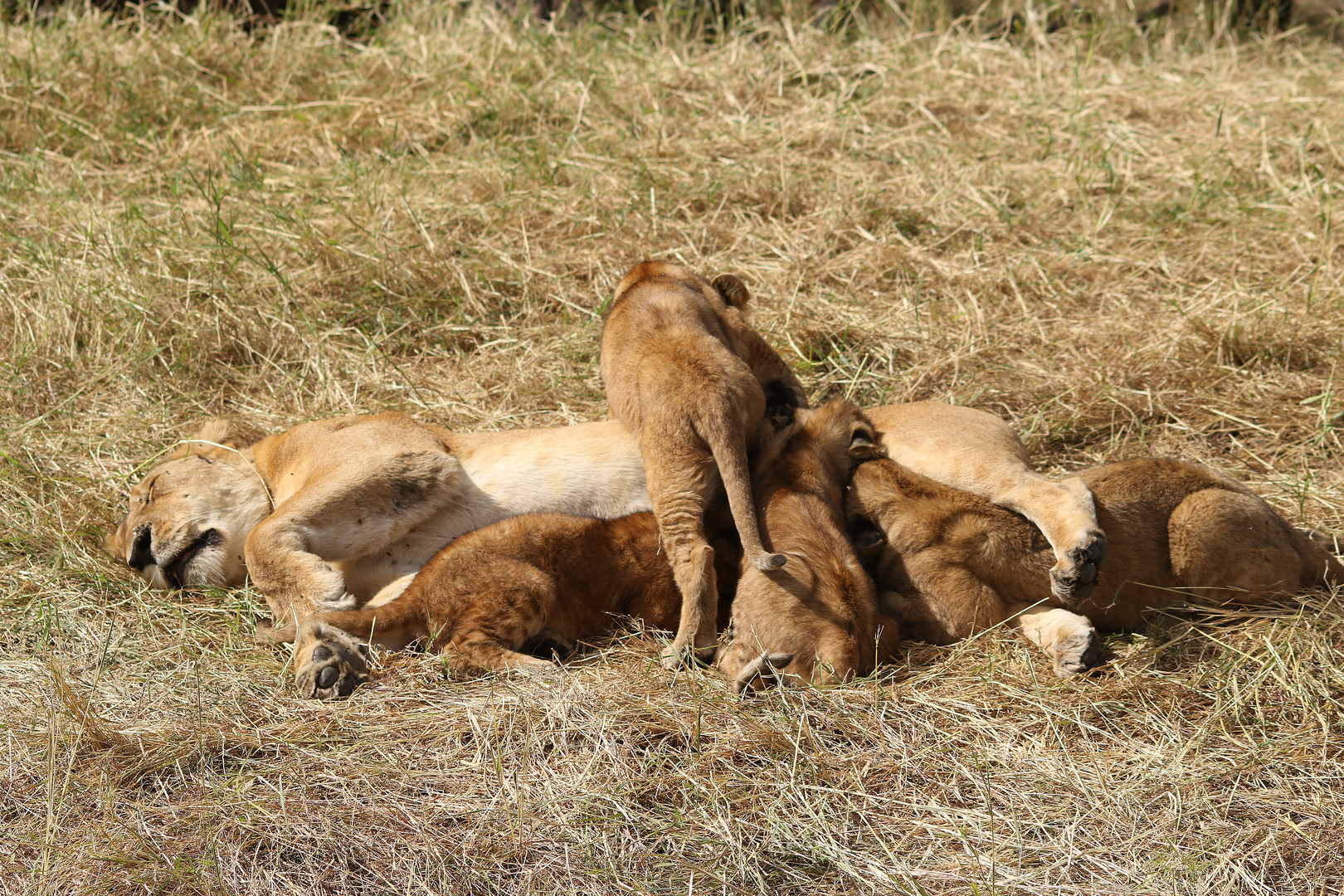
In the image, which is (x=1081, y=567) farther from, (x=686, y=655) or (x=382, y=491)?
(x=382, y=491)

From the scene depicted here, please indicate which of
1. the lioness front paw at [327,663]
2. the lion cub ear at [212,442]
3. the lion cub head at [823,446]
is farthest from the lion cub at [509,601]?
the lion cub ear at [212,442]

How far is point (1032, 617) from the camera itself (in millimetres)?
4375

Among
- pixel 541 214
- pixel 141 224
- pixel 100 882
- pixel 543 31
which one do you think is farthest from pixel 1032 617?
pixel 543 31

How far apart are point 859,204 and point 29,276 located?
17.1 ft

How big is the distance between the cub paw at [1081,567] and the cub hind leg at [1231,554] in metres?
0.47

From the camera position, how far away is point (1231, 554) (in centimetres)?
434

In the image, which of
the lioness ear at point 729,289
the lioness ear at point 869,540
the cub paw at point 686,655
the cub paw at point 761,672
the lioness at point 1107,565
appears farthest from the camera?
the lioness ear at point 729,289

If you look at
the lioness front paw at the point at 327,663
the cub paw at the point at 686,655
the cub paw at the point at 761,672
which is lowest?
the lioness front paw at the point at 327,663

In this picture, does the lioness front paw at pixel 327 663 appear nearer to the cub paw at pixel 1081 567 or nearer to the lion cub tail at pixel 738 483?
the lion cub tail at pixel 738 483

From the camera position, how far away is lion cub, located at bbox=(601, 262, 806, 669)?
13.9ft

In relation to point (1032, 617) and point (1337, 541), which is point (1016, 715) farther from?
point (1337, 541)

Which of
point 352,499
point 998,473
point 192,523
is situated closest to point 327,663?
point 352,499

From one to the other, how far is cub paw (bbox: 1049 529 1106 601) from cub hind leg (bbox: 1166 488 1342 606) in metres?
0.47

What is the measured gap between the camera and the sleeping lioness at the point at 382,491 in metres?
4.50
